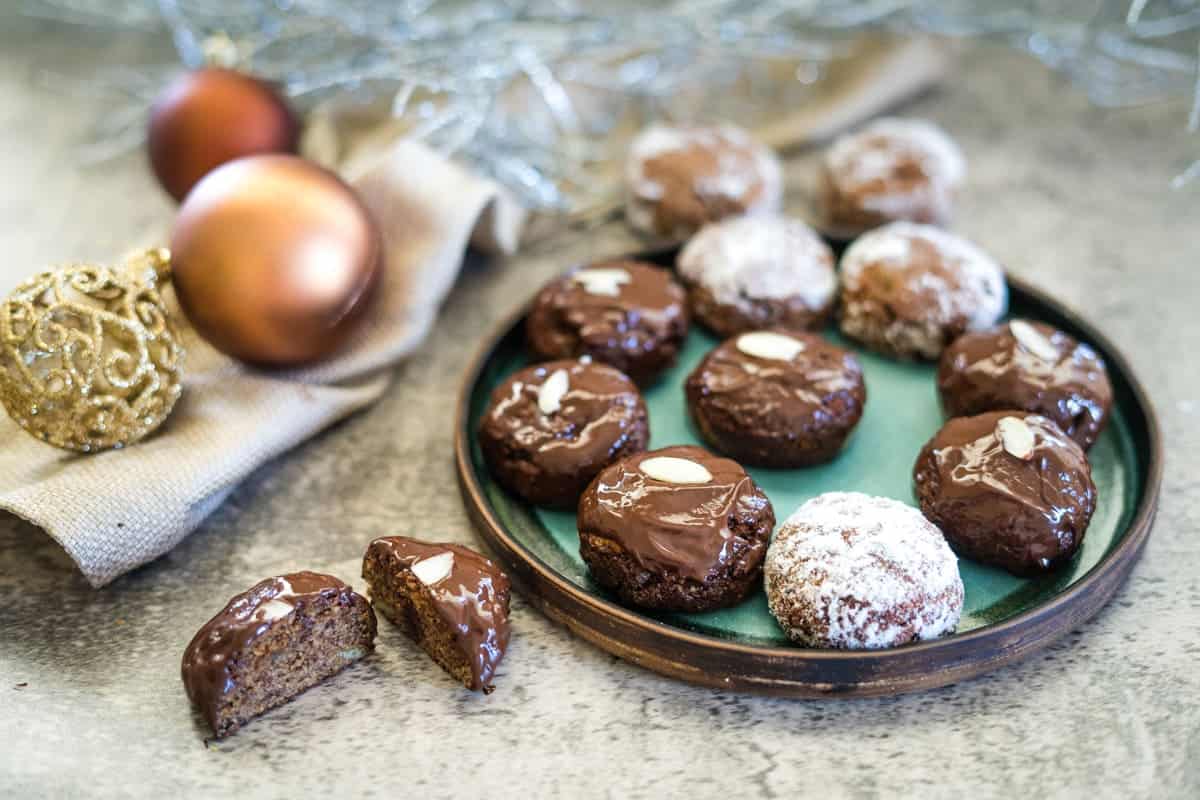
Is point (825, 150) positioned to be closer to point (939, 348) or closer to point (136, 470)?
point (939, 348)

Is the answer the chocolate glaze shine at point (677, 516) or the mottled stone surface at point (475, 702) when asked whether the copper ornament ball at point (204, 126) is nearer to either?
the mottled stone surface at point (475, 702)

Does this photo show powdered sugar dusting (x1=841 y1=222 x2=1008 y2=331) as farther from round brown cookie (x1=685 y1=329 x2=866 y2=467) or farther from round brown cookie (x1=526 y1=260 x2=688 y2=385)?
round brown cookie (x1=526 y1=260 x2=688 y2=385)

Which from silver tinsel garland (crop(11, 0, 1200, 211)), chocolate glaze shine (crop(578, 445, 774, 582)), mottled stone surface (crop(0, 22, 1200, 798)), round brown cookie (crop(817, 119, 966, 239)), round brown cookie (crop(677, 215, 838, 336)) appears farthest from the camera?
silver tinsel garland (crop(11, 0, 1200, 211))

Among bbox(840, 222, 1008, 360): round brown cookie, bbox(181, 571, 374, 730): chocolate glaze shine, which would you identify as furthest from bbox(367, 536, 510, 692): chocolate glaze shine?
bbox(840, 222, 1008, 360): round brown cookie

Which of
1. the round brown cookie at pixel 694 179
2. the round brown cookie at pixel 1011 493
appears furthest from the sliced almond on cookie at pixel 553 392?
the round brown cookie at pixel 694 179

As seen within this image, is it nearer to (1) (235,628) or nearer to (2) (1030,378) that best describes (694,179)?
(2) (1030,378)

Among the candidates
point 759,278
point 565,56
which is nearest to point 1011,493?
point 759,278
